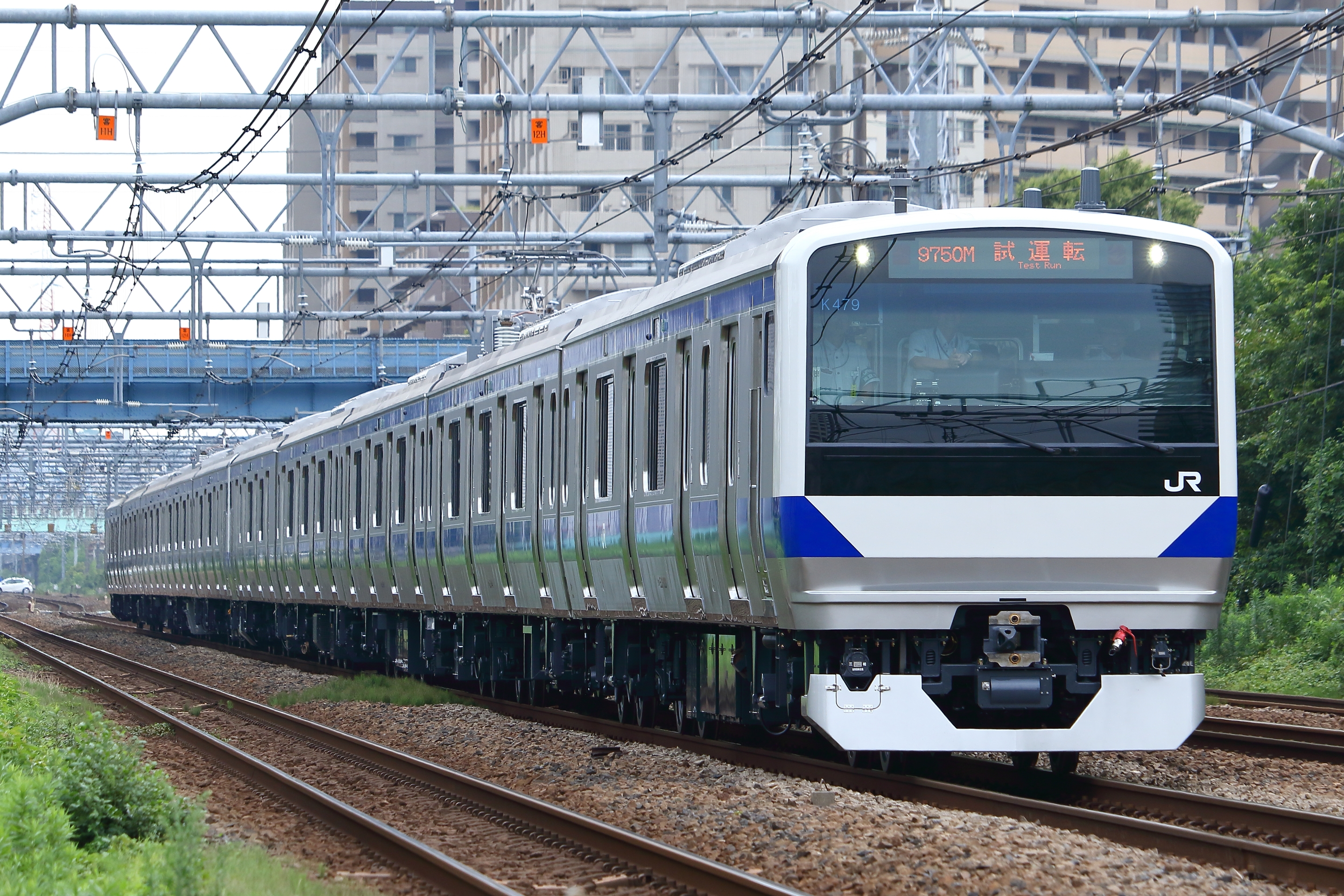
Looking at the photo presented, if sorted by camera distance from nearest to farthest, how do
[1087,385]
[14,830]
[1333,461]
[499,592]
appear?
[14,830]
[1087,385]
[499,592]
[1333,461]

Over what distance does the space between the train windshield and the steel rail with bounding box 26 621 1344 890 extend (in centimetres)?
199

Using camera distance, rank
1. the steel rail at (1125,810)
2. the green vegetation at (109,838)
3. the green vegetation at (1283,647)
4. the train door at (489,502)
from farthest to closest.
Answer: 1. the green vegetation at (1283,647)
2. the train door at (489,502)
3. the steel rail at (1125,810)
4. the green vegetation at (109,838)

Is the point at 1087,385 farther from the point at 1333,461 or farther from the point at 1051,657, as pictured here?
→ the point at 1333,461

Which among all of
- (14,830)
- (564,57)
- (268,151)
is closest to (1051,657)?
(14,830)

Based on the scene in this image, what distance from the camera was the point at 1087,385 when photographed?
11164 millimetres

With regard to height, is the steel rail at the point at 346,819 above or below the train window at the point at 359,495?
below

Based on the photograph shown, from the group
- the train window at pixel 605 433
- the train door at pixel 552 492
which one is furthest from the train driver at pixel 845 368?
the train door at pixel 552 492

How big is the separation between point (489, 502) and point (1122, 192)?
31.2 metres

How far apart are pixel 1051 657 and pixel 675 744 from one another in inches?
175

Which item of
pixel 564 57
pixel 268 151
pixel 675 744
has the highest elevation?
pixel 564 57

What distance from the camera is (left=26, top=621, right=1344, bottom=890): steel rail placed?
8.66 metres

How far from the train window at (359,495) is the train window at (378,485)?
76cm

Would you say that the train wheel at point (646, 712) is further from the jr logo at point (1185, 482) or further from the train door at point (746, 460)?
the jr logo at point (1185, 482)

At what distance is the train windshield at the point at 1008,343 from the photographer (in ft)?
36.5
